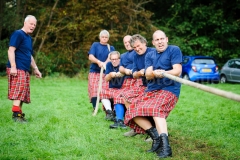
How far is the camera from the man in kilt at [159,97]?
12.4 ft

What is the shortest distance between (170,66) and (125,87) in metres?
1.68

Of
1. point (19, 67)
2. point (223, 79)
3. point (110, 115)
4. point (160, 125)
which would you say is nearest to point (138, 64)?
point (160, 125)

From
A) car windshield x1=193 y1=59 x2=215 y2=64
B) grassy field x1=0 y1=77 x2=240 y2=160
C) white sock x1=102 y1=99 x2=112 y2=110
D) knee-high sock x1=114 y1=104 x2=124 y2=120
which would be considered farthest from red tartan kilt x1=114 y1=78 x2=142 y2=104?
car windshield x1=193 y1=59 x2=215 y2=64

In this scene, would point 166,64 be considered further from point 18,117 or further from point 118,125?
point 18,117

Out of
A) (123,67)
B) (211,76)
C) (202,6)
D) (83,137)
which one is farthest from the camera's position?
(202,6)

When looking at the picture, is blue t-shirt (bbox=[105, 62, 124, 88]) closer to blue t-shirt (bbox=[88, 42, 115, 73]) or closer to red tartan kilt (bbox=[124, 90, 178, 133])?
blue t-shirt (bbox=[88, 42, 115, 73])

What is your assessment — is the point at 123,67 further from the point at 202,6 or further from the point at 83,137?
the point at 202,6

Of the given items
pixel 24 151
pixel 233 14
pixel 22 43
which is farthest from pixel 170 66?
pixel 233 14

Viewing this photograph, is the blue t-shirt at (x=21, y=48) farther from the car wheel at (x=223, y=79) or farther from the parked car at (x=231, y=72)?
the car wheel at (x=223, y=79)

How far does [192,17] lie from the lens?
68.7 feet

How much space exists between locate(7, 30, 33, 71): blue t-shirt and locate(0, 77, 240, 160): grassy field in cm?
107

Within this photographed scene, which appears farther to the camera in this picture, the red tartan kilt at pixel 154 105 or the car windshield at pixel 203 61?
the car windshield at pixel 203 61

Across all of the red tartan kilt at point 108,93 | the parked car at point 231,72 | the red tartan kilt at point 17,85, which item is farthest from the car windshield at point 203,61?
the red tartan kilt at point 17,85

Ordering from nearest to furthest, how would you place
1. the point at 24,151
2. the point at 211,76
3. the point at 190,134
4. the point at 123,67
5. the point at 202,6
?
1. the point at 24,151
2. the point at 190,134
3. the point at 123,67
4. the point at 211,76
5. the point at 202,6
